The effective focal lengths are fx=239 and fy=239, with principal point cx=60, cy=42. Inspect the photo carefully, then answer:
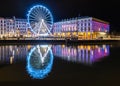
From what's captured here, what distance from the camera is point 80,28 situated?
312 feet

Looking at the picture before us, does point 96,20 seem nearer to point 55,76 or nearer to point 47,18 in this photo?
point 47,18

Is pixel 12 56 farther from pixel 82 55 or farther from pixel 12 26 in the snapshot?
pixel 12 26

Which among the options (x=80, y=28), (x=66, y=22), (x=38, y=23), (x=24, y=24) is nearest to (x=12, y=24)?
(x=24, y=24)

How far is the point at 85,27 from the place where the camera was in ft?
305

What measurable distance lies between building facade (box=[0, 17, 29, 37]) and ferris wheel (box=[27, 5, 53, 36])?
146 feet

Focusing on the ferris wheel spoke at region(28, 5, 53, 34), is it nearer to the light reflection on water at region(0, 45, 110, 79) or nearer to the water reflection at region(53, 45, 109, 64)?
Result: the water reflection at region(53, 45, 109, 64)

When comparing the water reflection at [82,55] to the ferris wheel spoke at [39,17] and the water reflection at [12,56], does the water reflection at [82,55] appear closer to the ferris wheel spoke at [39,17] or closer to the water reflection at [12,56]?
the water reflection at [12,56]

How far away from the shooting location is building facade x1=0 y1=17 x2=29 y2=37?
102438mm

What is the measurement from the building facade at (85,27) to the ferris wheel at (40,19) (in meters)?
28.6

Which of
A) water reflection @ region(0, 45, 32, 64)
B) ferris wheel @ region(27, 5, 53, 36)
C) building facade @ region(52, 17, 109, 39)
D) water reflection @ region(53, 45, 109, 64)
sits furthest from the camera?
building facade @ region(52, 17, 109, 39)

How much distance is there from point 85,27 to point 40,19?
41.9 meters

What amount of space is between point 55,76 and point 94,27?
80.1 metres

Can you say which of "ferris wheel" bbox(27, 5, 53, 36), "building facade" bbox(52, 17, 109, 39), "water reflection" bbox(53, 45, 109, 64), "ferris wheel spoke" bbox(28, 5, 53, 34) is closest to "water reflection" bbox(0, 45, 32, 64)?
"water reflection" bbox(53, 45, 109, 64)

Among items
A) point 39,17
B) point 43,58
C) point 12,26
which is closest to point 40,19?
point 39,17
